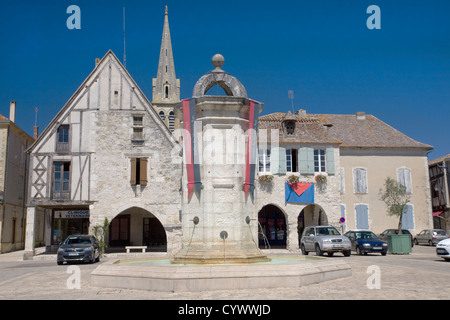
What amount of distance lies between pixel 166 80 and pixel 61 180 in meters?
39.1

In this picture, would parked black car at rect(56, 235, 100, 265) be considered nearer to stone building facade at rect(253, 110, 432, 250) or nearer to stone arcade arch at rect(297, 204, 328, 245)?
stone building facade at rect(253, 110, 432, 250)

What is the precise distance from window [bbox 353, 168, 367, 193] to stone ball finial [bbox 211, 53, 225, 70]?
2385 cm

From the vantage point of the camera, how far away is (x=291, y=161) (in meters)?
28.9

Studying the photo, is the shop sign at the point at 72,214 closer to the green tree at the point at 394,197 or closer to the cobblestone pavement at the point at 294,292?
the cobblestone pavement at the point at 294,292

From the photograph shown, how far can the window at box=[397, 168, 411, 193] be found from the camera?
33.4 meters

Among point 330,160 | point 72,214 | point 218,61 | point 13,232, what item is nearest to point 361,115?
point 330,160

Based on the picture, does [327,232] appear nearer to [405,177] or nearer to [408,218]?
[408,218]

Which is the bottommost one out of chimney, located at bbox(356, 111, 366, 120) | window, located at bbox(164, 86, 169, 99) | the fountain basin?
the fountain basin

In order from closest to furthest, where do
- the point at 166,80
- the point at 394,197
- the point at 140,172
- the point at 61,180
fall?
the point at 61,180
the point at 140,172
the point at 394,197
the point at 166,80

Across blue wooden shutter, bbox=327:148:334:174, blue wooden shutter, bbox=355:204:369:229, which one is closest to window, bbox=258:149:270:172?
blue wooden shutter, bbox=327:148:334:174

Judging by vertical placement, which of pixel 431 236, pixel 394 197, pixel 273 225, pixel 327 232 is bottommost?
pixel 431 236

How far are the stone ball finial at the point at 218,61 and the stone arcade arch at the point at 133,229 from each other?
18988 millimetres
